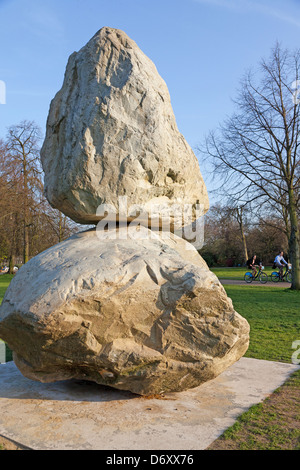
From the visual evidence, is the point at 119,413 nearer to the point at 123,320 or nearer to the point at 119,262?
the point at 123,320

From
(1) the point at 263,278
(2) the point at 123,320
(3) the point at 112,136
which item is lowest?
(1) the point at 263,278

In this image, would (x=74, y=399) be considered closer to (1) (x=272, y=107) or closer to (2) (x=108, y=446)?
(2) (x=108, y=446)

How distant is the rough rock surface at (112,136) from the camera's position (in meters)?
4.20

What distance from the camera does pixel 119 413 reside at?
3.50 meters

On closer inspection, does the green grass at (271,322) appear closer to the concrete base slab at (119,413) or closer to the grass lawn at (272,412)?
the grass lawn at (272,412)

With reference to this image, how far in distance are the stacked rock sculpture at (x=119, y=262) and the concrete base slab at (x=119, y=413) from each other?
9.4 inches

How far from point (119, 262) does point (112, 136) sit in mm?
1499

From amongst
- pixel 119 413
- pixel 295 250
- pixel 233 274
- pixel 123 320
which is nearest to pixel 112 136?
pixel 123 320

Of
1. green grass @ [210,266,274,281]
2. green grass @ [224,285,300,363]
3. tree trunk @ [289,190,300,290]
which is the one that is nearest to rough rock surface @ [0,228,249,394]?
green grass @ [224,285,300,363]

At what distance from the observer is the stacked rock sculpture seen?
11.1 feet

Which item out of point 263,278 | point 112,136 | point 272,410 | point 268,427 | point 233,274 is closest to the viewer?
point 268,427

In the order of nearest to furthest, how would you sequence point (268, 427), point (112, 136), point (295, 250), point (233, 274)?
point (268, 427) → point (112, 136) → point (295, 250) → point (233, 274)

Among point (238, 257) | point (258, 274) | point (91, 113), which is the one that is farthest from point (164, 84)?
point (238, 257)

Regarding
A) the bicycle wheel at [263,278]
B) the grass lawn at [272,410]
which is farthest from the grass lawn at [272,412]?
the bicycle wheel at [263,278]
